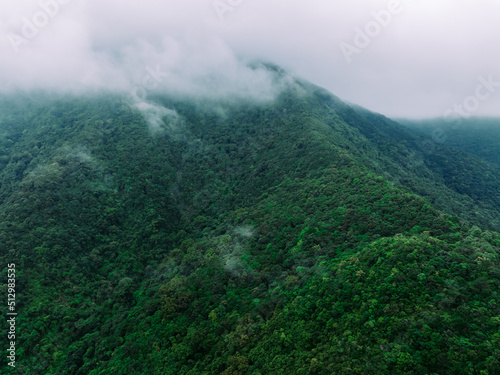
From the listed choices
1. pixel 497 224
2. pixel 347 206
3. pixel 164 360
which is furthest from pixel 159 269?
pixel 497 224

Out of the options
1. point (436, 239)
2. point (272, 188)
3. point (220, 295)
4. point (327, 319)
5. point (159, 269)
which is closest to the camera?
point (327, 319)

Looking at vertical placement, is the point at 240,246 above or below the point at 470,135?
below

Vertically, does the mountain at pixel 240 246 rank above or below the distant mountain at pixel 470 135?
below

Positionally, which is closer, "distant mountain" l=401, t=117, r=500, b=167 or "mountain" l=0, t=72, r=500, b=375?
"mountain" l=0, t=72, r=500, b=375

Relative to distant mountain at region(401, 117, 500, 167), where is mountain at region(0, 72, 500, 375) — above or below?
below

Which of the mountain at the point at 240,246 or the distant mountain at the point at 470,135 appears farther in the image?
the distant mountain at the point at 470,135

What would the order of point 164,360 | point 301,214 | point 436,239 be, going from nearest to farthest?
point 436,239 → point 164,360 → point 301,214

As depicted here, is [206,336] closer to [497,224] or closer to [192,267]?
[192,267]

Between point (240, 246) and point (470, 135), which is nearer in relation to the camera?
point (240, 246)
